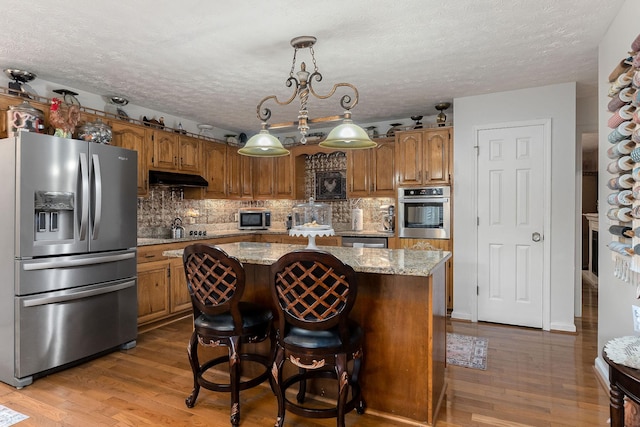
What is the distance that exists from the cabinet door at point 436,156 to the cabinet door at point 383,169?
572 millimetres

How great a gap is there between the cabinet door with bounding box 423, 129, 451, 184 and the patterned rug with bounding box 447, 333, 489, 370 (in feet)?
5.98

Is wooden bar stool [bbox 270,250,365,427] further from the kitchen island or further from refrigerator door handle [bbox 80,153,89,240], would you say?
refrigerator door handle [bbox 80,153,89,240]

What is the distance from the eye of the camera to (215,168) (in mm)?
5469

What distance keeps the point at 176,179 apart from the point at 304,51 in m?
2.50

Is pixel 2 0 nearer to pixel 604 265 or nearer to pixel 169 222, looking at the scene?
pixel 169 222

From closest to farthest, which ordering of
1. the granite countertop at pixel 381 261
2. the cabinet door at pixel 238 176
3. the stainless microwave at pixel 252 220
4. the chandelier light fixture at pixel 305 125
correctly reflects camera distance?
the granite countertop at pixel 381 261 → the chandelier light fixture at pixel 305 125 → the cabinet door at pixel 238 176 → the stainless microwave at pixel 252 220

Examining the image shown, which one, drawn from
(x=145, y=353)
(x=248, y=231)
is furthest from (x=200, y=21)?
(x=248, y=231)

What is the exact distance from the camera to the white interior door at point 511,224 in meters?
3.98

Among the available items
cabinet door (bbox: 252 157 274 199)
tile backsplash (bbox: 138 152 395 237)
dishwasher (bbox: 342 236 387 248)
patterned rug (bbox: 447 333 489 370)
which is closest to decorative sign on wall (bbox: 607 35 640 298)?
patterned rug (bbox: 447 333 489 370)

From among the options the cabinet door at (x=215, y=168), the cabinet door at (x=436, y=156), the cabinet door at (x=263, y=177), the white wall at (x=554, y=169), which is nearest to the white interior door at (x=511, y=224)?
the white wall at (x=554, y=169)

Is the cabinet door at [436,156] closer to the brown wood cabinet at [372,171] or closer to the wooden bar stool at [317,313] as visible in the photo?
the brown wood cabinet at [372,171]

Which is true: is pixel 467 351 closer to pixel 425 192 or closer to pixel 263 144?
pixel 425 192

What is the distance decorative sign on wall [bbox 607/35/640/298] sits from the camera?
6.66ft

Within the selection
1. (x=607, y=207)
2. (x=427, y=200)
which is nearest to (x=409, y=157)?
(x=427, y=200)
